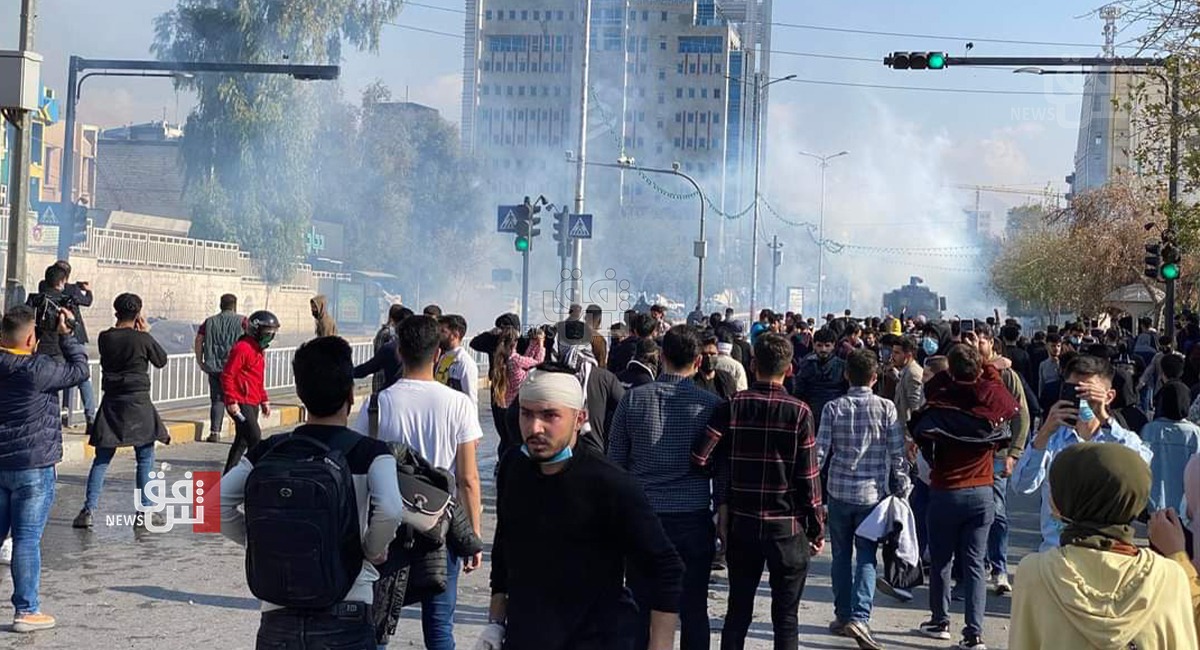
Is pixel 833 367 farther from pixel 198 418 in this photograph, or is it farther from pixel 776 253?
pixel 776 253

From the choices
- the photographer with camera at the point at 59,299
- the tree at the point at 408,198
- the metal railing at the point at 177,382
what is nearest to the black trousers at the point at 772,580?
the photographer with camera at the point at 59,299

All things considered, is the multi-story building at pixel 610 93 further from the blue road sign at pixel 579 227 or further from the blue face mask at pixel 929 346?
the blue face mask at pixel 929 346

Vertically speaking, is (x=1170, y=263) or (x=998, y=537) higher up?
(x=1170, y=263)

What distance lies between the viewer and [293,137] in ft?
123

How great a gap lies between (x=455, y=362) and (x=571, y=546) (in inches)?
181

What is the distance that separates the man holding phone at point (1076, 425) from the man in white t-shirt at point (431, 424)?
7.97 feet

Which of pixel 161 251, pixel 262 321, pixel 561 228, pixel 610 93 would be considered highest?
pixel 610 93

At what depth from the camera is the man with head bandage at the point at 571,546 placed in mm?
3854

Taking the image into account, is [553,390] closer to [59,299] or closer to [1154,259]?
[59,299]

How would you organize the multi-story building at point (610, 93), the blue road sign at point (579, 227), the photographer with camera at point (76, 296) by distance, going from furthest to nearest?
the multi-story building at point (610, 93)
the blue road sign at point (579, 227)
the photographer with camera at point (76, 296)

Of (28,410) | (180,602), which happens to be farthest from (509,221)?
(28,410)

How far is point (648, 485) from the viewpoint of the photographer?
20.1 ft

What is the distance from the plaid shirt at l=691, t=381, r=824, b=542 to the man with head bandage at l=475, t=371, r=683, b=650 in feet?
7.18

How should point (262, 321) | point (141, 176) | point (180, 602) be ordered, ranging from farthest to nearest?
point (141, 176), point (262, 321), point (180, 602)
